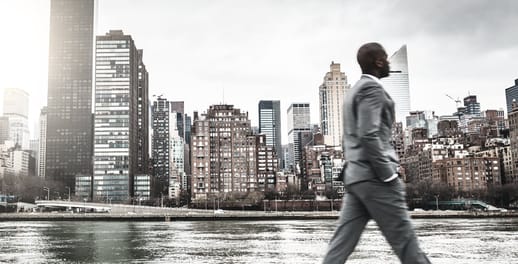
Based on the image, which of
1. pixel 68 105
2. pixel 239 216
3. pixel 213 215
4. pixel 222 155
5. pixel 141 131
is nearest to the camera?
pixel 239 216

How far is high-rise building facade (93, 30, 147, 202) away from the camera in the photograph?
479 ft

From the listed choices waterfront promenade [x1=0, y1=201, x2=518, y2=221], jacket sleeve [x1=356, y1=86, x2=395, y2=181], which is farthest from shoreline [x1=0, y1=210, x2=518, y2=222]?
jacket sleeve [x1=356, y1=86, x2=395, y2=181]

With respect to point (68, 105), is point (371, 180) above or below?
below

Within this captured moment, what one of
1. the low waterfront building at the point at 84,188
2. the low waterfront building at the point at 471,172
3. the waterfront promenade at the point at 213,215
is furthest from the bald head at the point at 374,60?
the low waterfront building at the point at 84,188

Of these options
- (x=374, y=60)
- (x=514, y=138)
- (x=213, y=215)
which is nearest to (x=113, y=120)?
(x=213, y=215)

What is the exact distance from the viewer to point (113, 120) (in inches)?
5856

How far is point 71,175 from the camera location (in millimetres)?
191625

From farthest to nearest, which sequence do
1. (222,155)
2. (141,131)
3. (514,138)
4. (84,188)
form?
(141,131) → (84,188) → (222,155) → (514,138)

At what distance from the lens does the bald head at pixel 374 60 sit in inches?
199

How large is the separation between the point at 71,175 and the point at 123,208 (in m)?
85.2

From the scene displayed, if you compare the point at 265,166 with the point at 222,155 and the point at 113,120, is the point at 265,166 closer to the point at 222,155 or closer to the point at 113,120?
the point at 222,155

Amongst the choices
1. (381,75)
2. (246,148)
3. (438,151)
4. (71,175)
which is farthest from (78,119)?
(381,75)

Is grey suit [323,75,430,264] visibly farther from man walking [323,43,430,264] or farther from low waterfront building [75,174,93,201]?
low waterfront building [75,174,93,201]

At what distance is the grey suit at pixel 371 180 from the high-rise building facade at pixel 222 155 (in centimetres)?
12674
